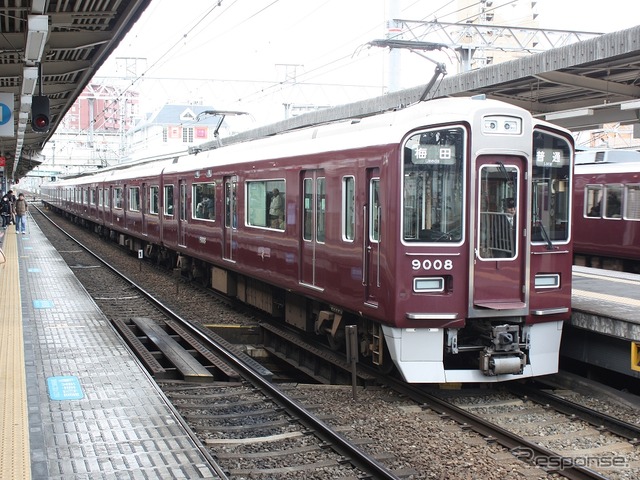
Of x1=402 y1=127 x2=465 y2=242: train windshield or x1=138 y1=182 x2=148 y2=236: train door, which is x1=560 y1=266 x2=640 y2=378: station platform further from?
x1=138 y1=182 x2=148 y2=236: train door

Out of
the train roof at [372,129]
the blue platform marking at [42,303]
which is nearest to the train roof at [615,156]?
the train roof at [372,129]

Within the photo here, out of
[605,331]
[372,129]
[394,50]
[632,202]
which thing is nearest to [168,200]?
[394,50]

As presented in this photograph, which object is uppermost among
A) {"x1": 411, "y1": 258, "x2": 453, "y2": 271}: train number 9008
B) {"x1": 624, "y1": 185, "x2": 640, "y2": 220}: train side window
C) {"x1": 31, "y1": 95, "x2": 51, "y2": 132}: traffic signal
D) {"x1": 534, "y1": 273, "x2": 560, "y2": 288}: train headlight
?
{"x1": 31, "y1": 95, "x2": 51, "y2": 132}: traffic signal

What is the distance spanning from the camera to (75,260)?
22.1 meters

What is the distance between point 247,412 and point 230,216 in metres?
6.21

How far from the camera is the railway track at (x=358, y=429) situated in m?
5.80

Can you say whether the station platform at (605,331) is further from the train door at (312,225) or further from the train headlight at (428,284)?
the train door at (312,225)

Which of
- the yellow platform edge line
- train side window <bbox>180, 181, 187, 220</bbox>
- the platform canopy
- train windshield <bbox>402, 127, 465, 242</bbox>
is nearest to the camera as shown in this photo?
the yellow platform edge line

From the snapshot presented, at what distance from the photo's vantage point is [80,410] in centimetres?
655

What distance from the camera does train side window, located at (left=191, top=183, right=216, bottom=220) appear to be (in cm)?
1412

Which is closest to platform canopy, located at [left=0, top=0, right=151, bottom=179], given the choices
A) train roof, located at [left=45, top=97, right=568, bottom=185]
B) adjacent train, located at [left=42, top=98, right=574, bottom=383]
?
train roof, located at [left=45, top=97, right=568, bottom=185]

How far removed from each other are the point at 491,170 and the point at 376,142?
1209mm

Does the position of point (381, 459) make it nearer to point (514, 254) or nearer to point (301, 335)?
point (514, 254)

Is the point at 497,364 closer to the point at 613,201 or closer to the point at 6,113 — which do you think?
the point at 6,113
